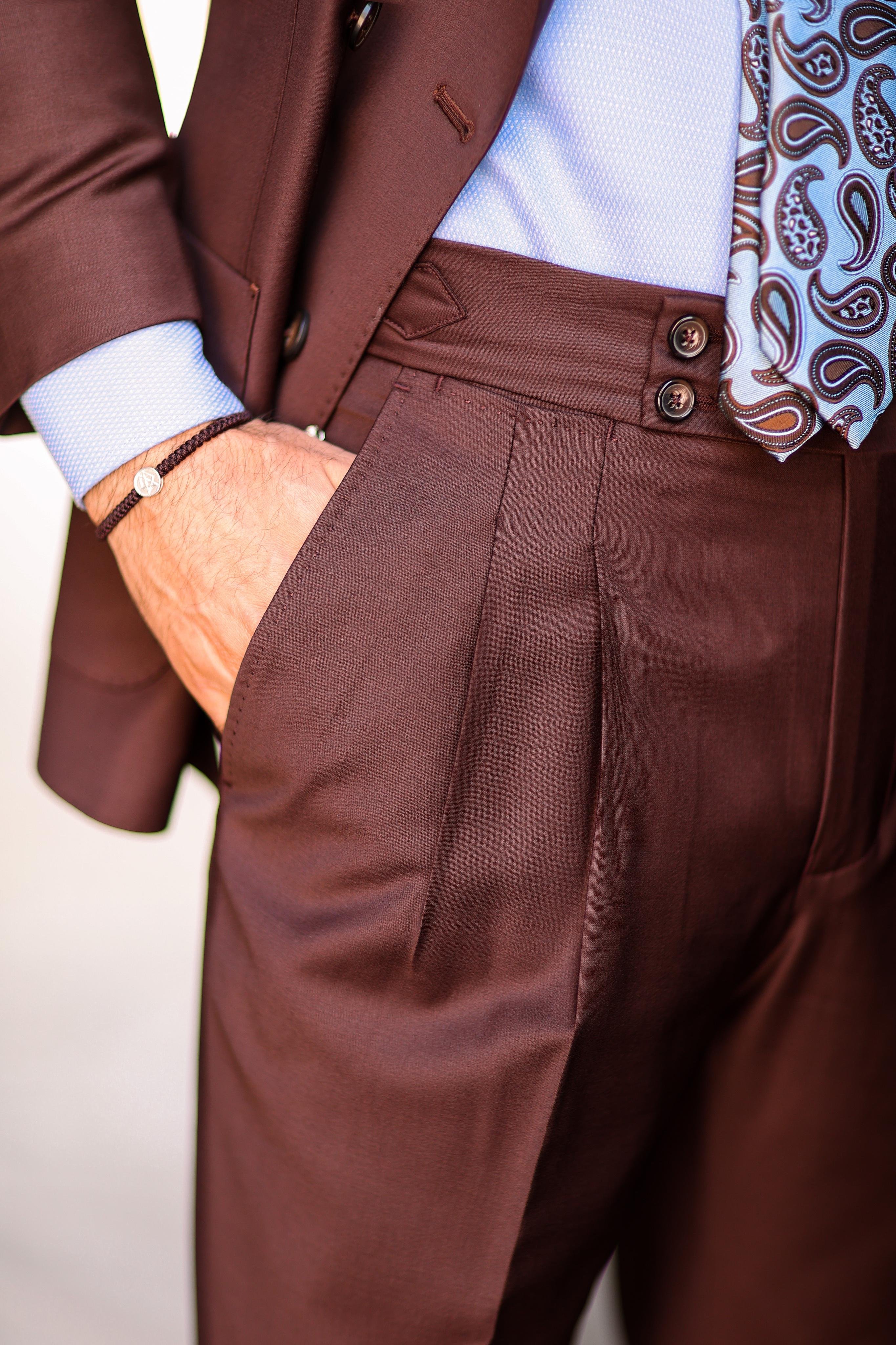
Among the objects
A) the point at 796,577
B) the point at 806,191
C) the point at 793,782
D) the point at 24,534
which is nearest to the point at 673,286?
the point at 806,191

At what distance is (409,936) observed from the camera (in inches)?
28.4

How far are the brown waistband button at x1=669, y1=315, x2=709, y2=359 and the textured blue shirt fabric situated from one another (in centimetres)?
3

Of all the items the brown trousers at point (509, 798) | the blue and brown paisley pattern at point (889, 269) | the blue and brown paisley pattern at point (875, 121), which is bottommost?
the brown trousers at point (509, 798)

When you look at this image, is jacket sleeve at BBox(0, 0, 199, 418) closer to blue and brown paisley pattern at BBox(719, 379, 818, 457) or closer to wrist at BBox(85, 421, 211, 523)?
wrist at BBox(85, 421, 211, 523)

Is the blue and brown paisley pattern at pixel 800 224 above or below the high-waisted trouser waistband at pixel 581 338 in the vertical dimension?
above

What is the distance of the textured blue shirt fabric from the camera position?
725 millimetres

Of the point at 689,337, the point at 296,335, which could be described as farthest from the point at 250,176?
the point at 689,337

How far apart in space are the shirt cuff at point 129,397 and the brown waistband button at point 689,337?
0.30 meters

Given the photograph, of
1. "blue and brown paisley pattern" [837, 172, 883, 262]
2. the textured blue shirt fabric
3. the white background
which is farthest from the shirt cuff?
the white background

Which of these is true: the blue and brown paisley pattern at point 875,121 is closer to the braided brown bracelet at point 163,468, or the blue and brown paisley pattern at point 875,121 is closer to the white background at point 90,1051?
the braided brown bracelet at point 163,468

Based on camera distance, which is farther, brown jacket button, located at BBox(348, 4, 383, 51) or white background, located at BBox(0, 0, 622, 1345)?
white background, located at BBox(0, 0, 622, 1345)

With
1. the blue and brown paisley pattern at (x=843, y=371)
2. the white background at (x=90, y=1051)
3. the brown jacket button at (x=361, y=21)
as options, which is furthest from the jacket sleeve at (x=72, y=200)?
the white background at (x=90, y=1051)

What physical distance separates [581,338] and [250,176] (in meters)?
0.28

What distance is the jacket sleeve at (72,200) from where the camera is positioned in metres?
0.74
